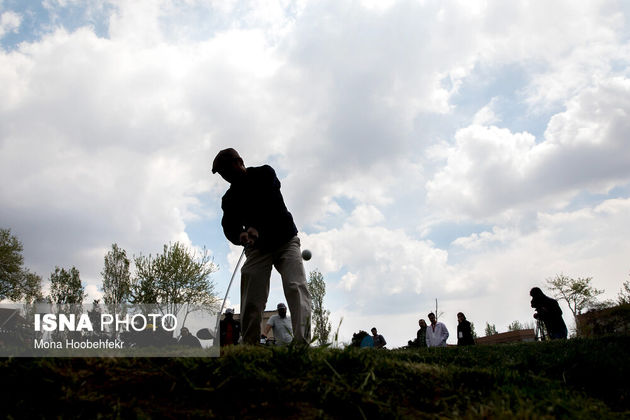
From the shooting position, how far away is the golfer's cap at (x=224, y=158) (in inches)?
211

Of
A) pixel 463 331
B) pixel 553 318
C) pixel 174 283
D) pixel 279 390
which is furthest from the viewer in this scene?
pixel 174 283

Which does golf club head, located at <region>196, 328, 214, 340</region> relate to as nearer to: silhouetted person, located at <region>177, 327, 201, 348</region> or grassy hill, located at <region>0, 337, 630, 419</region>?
silhouetted person, located at <region>177, 327, 201, 348</region>

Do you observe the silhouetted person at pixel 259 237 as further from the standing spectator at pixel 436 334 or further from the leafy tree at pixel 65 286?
the leafy tree at pixel 65 286

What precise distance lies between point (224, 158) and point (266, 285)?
1619 mm

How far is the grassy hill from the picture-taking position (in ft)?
7.02

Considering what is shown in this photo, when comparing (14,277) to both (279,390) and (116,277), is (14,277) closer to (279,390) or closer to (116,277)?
(116,277)

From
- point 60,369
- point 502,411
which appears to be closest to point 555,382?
point 502,411

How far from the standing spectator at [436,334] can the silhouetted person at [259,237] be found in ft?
29.9

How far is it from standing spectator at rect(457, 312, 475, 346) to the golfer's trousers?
9.32 metres

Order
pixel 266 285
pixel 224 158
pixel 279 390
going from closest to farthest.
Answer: pixel 279 390 → pixel 266 285 → pixel 224 158

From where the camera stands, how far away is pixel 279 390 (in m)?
2.34

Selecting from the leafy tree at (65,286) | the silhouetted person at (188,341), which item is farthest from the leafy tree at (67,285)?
the silhouetted person at (188,341)

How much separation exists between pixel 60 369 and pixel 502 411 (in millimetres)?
2306

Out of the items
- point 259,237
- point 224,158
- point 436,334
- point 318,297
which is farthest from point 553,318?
point 318,297
